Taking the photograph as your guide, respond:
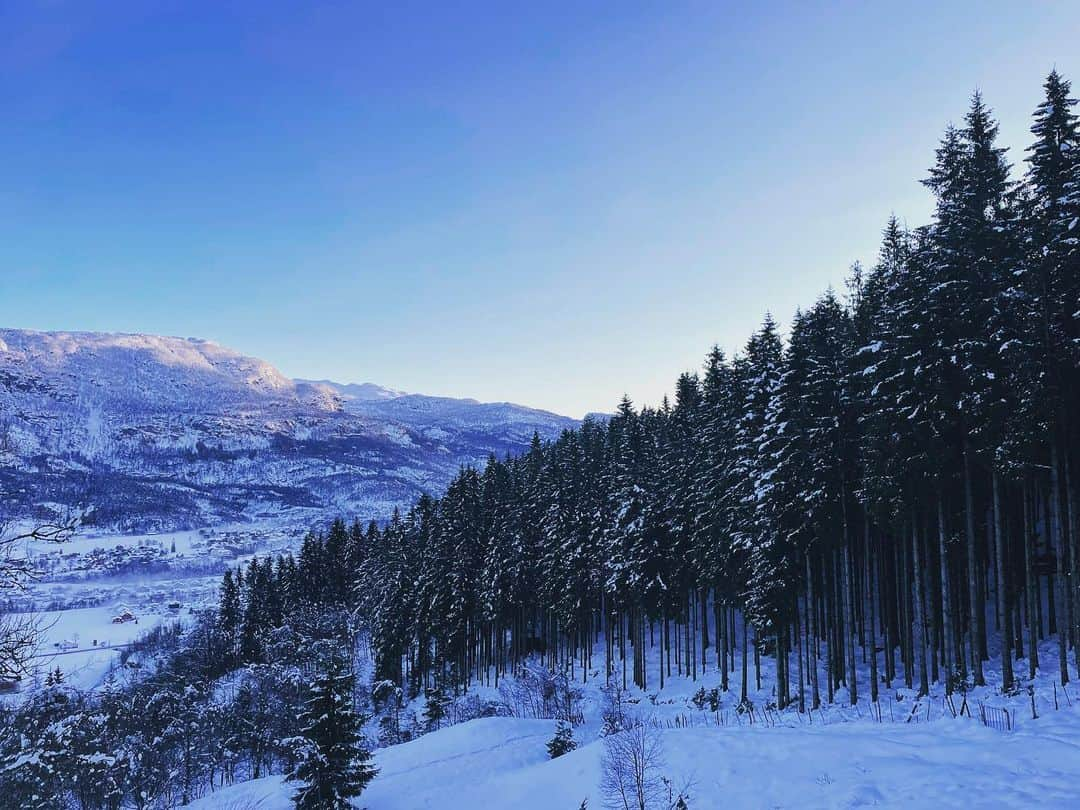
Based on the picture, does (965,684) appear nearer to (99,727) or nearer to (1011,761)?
(1011,761)

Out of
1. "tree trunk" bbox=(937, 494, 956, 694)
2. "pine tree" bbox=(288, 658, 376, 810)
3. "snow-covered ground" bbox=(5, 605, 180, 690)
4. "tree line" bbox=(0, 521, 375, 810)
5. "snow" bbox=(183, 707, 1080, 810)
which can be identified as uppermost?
"tree trunk" bbox=(937, 494, 956, 694)

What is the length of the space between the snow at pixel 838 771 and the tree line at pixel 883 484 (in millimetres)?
5132

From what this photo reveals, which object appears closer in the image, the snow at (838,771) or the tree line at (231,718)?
the snow at (838,771)

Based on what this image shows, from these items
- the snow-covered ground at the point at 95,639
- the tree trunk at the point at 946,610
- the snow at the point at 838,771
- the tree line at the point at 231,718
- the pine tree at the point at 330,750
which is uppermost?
the tree trunk at the point at 946,610

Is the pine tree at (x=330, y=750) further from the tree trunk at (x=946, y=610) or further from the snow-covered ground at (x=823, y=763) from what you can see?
the tree trunk at (x=946, y=610)

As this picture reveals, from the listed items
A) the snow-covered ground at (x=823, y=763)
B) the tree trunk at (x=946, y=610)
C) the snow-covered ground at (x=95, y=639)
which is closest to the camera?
the snow-covered ground at (x=823, y=763)

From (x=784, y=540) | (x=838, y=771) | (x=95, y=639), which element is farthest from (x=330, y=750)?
(x=95, y=639)

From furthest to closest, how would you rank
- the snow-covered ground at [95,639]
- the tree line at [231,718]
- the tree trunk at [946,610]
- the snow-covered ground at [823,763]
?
1. the snow-covered ground at [95,639]
2. the tree line at [231,718]
3. the tree trunk at [946,610]
4. the snow-covered ground at [823,763]

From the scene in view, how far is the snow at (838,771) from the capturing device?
1333 centimetres

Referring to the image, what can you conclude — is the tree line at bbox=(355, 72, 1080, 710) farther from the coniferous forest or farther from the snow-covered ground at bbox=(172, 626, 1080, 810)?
the snow-covered ground at bbox=(172, 626, 1080, 810)

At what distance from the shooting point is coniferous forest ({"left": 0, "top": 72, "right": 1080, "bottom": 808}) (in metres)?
20.3

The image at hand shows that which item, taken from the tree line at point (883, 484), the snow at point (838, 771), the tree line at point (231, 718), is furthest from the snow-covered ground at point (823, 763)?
the tree line at point (231, 718)

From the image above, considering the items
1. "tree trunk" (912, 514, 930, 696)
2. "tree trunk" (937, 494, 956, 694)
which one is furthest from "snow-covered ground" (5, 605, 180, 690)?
"tree trunk" (937, 494, 956, 694)

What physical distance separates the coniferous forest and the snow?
4894 millimetres
